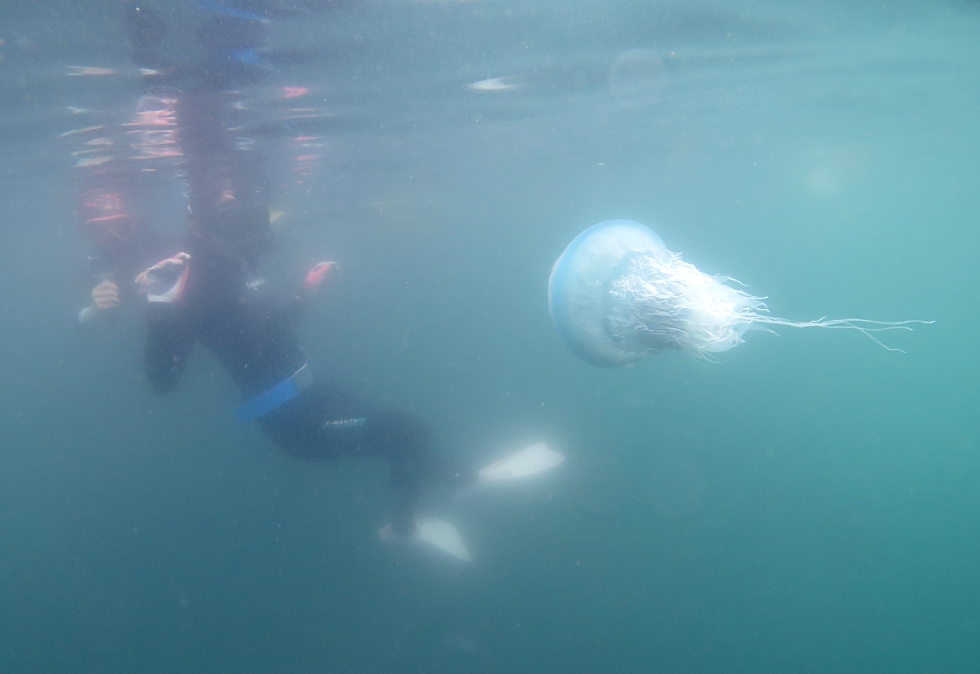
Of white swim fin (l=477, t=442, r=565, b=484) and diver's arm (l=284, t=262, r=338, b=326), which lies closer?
diver's arm (l=284, t=262, r=338, b=326)

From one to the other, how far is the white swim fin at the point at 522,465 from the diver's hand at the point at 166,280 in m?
4.17

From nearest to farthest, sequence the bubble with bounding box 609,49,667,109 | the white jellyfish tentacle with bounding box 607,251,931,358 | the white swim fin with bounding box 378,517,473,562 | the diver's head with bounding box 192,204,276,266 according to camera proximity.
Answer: the white jellyfish tentacle with bounding box 607,251,931,358 < the diver's head with bounding box 192,204,276,266 < the white swim fin with bounding box 378,517,473,562 < the bubble with bounding box 609,49,667,109

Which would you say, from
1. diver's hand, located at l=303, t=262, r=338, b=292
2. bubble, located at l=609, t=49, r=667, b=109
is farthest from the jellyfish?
bubble, located at l=609, t=49, r=667, b=109

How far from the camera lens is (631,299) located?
3.34 meters

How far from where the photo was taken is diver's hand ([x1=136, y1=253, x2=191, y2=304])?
4.10 metres

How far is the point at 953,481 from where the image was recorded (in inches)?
1296

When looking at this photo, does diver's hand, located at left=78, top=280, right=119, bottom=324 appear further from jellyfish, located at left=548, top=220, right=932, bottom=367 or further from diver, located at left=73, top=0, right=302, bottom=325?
jellyfish, located at left=548, top=220, right=932, bottom=367

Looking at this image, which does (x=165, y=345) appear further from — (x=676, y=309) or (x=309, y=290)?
(x=676, y=309)

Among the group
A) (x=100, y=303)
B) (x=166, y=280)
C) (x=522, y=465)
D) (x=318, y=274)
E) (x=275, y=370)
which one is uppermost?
(x=166, y=280)

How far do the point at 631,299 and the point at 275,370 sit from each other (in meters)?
3.58

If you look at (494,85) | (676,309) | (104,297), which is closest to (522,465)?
(676,309)

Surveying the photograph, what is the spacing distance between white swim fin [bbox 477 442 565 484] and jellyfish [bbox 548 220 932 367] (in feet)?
11.5

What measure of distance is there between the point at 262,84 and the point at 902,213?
161 ft

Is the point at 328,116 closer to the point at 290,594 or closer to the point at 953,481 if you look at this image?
the point at 290,594
